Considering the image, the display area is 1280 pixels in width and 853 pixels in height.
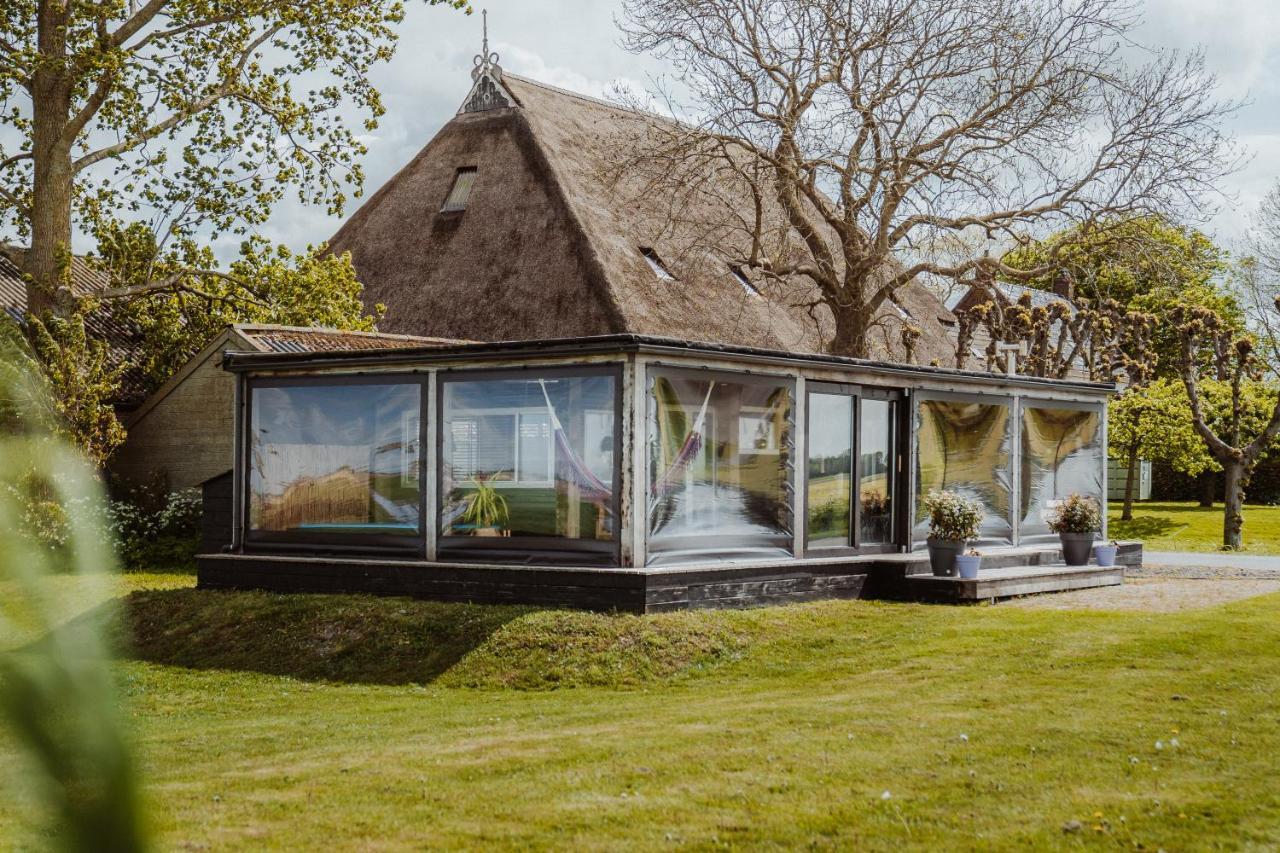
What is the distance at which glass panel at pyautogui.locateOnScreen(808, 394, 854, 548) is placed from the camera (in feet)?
50.7

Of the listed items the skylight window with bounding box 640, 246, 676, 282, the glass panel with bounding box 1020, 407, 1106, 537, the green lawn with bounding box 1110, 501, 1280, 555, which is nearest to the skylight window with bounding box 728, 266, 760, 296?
the skylight window with bounding box 640, 246, 676, 282

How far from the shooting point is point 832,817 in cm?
645

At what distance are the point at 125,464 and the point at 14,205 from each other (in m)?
5.37

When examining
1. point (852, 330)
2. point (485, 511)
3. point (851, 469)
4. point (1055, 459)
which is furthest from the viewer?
point (852, 330)

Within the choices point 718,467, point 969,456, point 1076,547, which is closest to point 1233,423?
point 1076,547

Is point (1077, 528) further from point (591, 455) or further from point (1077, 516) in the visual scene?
point (591, 455)

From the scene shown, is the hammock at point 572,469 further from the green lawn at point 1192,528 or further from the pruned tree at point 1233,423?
the pruned tree at point 1233,423

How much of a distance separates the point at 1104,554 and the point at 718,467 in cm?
664

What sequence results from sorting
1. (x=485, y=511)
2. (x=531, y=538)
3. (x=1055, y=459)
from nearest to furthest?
(x=531, y=538) < (x=485, y=511) < (x=1055, y=459)

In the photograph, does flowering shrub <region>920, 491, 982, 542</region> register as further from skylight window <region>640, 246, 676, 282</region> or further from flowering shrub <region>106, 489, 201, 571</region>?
skylight window <region>640, 246, 676, 282</region>

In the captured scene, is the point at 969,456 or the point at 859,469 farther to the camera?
the point at 969,456

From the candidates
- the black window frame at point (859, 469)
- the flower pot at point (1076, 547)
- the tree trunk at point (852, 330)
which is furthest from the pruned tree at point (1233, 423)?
the black window frame at point (859, 469)

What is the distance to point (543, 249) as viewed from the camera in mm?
29266

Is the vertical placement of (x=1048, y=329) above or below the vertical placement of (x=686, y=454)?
above
